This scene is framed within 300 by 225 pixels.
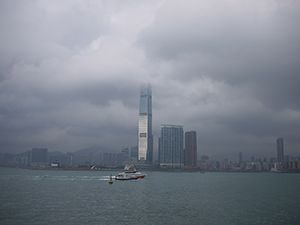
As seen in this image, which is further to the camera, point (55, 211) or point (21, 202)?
point (21, 202)

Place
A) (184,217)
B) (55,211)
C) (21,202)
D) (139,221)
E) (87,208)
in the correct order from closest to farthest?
(139,221) → (184,217) → (55,211) → (87,208) → (21,202)

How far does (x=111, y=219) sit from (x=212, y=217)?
22.2m

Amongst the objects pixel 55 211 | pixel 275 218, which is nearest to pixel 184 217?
pixel 275 218

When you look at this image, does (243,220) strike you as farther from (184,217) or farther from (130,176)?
(130,176)

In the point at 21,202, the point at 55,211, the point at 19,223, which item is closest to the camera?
the point at 19,223

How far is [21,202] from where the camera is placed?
72000 mm

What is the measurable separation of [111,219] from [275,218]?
35.8 metres

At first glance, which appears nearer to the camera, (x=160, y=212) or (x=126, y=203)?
(x=160, y=212)

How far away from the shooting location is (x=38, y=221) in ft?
166

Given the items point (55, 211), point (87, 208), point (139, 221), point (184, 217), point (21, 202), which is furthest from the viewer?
point (21, 202)

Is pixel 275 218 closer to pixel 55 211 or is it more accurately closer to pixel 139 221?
pixel 139 221

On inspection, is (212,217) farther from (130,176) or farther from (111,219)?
(130,176)

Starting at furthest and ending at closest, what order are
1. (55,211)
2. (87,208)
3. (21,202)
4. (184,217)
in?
(21,202)
(87,208)
(55,211)
(184,217)

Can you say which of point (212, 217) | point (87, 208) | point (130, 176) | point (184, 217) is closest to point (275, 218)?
point (212, 217)
